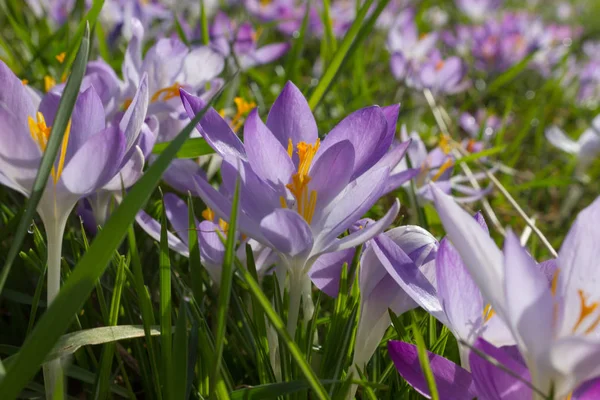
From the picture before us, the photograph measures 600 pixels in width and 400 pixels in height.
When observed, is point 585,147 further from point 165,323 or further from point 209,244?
point 165,323

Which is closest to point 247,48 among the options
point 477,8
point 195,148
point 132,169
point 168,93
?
point 168,93

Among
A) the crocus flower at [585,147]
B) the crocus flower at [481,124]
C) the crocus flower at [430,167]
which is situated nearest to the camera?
the crocus flower at [430,167]

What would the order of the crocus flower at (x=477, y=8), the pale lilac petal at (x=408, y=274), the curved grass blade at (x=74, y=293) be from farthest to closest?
the crocus flower at (x=477, y=8), the pale lilac petal at (x=408, y=274), the curved grass blade at (x=74, y=293)

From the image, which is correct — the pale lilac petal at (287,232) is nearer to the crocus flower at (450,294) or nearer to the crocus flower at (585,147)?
the crocus flower at (450,294)

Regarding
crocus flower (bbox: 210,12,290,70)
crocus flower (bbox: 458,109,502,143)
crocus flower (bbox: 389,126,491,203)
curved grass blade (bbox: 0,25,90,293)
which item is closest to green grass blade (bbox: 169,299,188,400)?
curved grass blade (bbox: 0,25,90,293)

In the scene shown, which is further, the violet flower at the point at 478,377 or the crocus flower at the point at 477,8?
the crocus flower at the point at 477,8

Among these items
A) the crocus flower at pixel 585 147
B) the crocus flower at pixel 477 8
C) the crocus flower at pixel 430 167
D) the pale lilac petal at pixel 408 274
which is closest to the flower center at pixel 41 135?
the pale lilac petal at pixel 408 274
